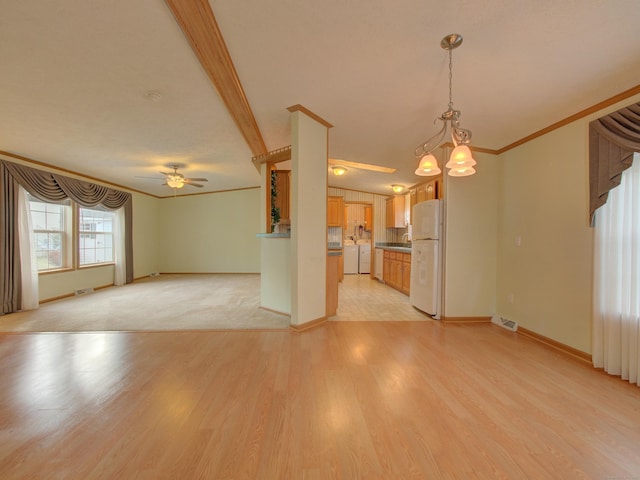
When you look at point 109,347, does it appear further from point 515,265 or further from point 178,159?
point 515,265

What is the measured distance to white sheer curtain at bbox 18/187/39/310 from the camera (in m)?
3.99

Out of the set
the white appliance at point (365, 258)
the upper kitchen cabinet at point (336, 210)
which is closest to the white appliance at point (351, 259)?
the white appliance at point (365, 258)

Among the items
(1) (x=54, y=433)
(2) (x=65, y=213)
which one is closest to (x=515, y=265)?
(1) (x=54, y=433)

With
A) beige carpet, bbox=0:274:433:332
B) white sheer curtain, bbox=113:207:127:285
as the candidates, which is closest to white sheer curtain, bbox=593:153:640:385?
beige carpet, bbox=0:274:433:332

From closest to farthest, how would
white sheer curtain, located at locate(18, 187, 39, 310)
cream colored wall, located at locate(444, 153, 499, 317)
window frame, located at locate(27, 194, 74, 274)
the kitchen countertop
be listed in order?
1. cream colored wall, located at locate(444, 153, 499, 317)
2. white sheer curtain, located at locate(18, 187, 39, 310)
3. window frame, located at locate(27, 194, 74, 274)
4. the kitchen countertop

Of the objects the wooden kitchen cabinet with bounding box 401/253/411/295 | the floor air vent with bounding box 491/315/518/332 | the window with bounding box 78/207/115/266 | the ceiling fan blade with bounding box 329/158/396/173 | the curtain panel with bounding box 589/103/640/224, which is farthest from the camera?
the window with bounding box 78/207/115/266

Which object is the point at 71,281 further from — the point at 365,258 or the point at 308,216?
the point at 365,258

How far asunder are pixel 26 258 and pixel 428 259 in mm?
6355

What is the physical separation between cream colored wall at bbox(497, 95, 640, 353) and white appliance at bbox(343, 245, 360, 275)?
14.9 feet

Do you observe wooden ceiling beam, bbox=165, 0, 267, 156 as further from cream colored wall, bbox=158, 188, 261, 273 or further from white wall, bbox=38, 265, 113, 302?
cream colored wall, bbox=158, 188, 261, 273

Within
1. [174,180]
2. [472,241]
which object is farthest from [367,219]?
[174,180]

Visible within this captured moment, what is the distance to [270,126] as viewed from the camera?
11.0 feet

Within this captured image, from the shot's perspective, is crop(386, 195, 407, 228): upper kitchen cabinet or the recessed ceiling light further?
crop(386, 195, 407, 228): upper kitchen cabinet

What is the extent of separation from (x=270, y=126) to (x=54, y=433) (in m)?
3.38
